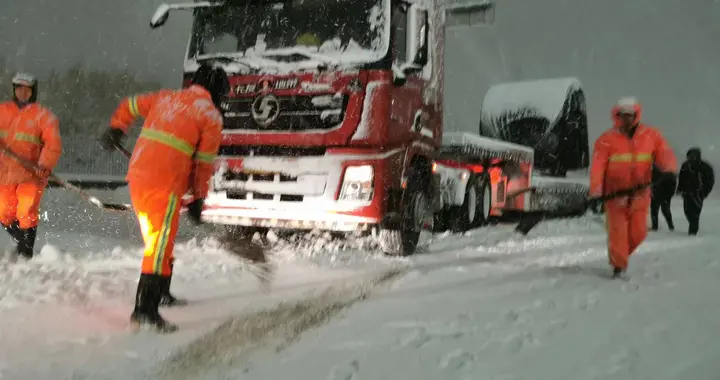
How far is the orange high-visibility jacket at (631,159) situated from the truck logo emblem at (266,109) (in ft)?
10.4

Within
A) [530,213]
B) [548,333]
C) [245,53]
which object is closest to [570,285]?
[548,333]

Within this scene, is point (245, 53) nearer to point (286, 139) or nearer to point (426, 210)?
point (286, 139)

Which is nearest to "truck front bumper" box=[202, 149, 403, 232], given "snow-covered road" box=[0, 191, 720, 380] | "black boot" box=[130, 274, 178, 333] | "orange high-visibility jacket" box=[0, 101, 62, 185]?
"snow-covered road" box=[0, 191, 720, 380]

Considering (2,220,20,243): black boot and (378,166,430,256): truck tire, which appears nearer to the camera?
(2,220,20,243): black boot

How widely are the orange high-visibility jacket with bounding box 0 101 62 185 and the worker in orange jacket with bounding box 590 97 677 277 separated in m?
4.98

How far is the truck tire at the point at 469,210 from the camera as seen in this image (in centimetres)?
907

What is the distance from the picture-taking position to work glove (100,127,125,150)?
13.2 feet

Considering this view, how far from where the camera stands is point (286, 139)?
6.14 m

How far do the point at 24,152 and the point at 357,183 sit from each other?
2920mm

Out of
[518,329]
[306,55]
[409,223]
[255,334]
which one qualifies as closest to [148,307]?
[255,334]

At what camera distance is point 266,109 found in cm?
627

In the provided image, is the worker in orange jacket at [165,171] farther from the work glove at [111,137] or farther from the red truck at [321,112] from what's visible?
the red truck at [321,112]

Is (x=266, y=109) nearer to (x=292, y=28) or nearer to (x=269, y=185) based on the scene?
(x=269, y=185)

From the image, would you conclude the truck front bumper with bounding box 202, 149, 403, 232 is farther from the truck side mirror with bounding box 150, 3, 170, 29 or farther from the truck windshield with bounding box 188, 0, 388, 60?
the truck side mirror with bounding box 150, 3, 170, 29
